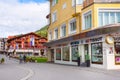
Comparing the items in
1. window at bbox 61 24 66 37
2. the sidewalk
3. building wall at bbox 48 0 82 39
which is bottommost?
the sidewalk

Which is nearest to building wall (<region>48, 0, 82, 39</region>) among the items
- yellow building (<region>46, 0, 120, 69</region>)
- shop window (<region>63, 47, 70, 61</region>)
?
yellow building (<region>46, 0, 120, 69</region>)

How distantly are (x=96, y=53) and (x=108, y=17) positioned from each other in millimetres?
4491

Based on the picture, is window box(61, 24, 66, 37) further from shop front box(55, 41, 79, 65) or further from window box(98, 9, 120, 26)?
window box(98, 9, 120, 26)

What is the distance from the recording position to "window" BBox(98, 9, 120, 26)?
3309cm

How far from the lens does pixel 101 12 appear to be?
1305 inches

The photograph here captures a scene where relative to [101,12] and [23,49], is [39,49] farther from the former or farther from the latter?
[101,12]

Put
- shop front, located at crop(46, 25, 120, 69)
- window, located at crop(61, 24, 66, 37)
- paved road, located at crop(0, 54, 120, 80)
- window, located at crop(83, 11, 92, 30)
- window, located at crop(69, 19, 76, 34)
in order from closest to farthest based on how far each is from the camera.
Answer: paved road, located at crop(0, 54, 120, 80)
shop front, located at crop(46, 25, 120, 69)
window, located at crop(83, 11, 92, 30)
window, located at crop(69, 19, 76, 34)
window, located at crop(61, 24, 66, 37)

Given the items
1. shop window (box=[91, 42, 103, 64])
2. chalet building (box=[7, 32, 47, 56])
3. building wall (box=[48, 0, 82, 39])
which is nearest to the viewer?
shop window (box=[91, 42, 103, 64])

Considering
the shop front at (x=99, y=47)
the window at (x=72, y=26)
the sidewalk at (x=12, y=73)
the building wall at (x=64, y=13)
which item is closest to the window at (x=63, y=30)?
the building wall at (x=64, y=13)

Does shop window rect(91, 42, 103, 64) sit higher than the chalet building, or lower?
lower

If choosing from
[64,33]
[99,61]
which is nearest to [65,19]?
[64,33]

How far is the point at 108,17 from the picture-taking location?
109ft

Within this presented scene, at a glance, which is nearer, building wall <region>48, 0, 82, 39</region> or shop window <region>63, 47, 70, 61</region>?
building wall <region>48, 0, 82, 39</region>

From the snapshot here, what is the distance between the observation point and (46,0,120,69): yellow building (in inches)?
1143
